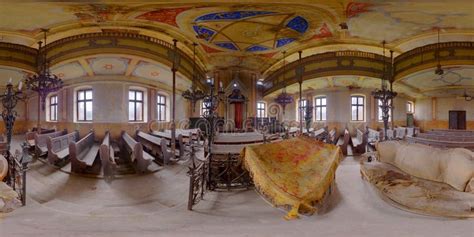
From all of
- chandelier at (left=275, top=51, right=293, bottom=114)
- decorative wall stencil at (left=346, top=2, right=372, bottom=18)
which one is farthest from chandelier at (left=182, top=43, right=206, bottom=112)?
decorative wall stencil at (left=346, top=2, right=372, bottom=18)

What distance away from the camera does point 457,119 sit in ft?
5.44

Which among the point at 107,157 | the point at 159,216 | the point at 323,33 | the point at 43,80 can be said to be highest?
the point at 323,33

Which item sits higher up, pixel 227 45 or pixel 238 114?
pixel 227 45

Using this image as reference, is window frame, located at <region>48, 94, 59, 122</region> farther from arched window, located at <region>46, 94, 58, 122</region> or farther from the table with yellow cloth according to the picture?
the table with yellow cloth

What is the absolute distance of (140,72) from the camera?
1.18m

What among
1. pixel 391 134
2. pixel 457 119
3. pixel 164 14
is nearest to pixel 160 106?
pixel 164 14

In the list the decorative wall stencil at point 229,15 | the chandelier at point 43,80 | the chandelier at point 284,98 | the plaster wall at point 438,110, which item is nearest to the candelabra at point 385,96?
the plaster wall at point 438,110

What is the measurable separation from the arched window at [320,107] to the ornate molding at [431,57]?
2.01 feet

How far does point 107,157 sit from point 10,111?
2.36 feet

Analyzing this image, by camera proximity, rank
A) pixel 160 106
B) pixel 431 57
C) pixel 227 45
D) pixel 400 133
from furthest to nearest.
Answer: pixel 400 133, pixel 431 57, pixel 227 45, pixel 160 106

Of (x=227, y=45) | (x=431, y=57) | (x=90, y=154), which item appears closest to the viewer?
(x=90, y=154)

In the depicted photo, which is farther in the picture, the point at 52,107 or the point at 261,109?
the point at 261,109

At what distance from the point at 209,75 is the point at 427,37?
1513 millimetres

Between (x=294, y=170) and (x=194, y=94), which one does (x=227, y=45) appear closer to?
(x=194, y=94)
